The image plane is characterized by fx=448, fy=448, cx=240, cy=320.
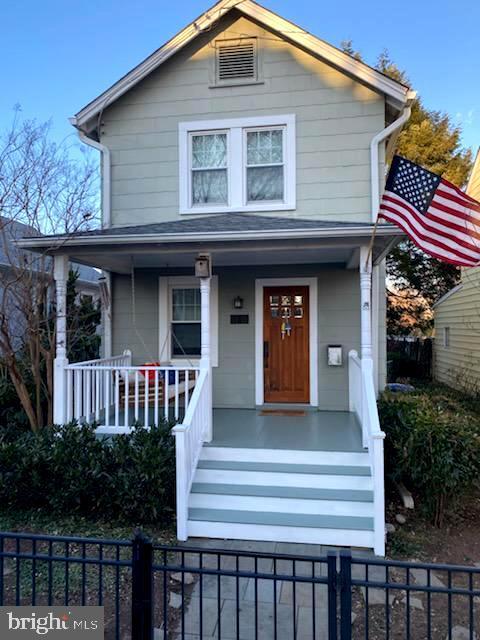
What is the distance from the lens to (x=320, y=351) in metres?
7.30

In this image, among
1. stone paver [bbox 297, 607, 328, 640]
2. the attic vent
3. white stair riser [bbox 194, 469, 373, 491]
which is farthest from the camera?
the attic vent

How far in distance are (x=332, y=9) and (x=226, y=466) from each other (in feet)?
31.6

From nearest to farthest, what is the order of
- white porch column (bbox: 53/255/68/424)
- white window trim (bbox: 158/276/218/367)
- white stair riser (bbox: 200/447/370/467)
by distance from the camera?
white stair riser (bbox: 200/447/370/467)
white porch column (bbox: 53/255/68/424)
white window trim (bbox: 158/276/218/367)

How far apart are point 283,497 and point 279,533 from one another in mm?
358

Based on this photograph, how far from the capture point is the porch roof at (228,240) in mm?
5480

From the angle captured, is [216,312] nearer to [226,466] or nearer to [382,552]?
[226,466]

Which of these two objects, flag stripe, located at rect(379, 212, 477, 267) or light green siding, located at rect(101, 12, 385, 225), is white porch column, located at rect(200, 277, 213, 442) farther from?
light green siding, located at rect(101, 12, 385, 225)

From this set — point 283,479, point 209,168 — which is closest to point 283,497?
point 283,479

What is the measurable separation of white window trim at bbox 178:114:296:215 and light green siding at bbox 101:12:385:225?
0.11 metres

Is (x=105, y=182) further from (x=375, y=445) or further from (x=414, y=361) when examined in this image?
(x=414, y=361)

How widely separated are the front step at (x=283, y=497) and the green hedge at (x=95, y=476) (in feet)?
1.46

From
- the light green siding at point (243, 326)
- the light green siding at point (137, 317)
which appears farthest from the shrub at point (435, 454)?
the light green siding at point (137, 317)

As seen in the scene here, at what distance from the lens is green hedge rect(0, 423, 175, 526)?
4723 mm

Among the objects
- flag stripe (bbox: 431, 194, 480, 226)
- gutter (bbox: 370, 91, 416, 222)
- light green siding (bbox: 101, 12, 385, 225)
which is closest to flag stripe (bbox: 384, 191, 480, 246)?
flag stripe (bbox: 431, 194, 480, 226)
